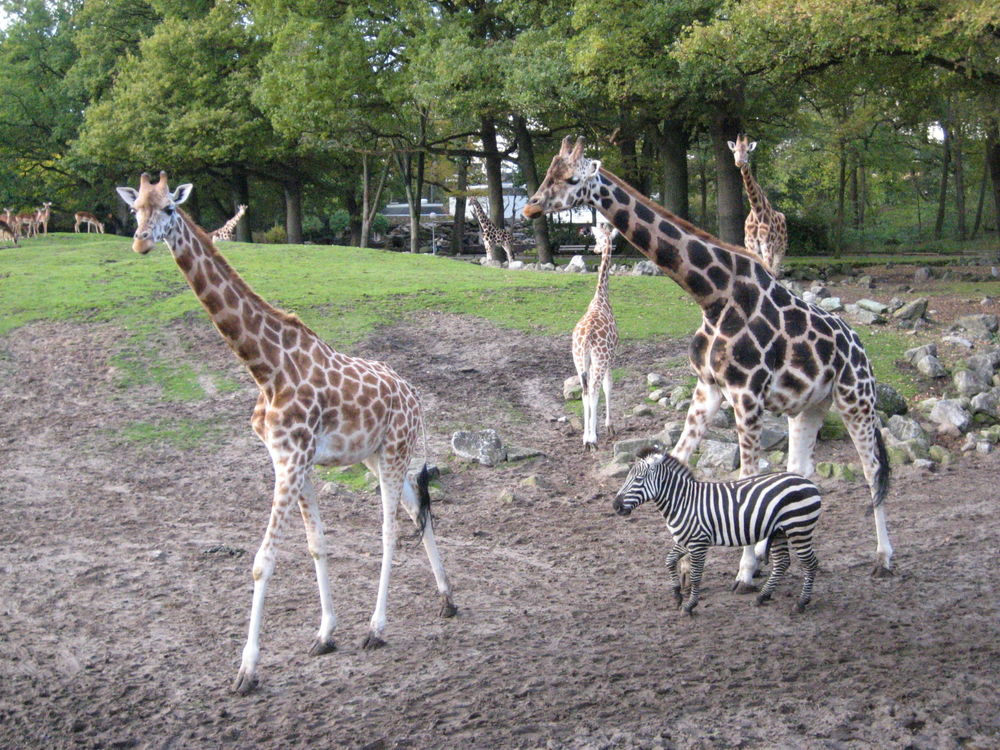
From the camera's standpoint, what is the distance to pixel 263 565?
640 cm

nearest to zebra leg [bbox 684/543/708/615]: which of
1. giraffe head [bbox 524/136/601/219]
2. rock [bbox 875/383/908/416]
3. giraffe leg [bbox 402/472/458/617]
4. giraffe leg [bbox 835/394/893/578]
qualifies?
giraffe leg [bbox 402/472/458/617]

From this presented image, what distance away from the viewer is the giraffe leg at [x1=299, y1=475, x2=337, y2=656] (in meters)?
6.71

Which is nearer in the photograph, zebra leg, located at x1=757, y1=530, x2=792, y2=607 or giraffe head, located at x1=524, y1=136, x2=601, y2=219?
zebra leg, located at x1=757, y1=530, x2=792, y2=607

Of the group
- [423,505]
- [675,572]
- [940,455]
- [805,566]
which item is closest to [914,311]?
[940,455]

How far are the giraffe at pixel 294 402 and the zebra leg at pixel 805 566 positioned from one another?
2639mm

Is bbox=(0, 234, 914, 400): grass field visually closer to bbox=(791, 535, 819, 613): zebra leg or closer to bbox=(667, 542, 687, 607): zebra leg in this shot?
bbox=(791, 535, 819, 613): zebra leg

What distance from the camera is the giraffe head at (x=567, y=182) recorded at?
7.61 m

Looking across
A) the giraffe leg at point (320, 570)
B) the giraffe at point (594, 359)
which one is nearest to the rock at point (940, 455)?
the giraffe at point (594, 359)

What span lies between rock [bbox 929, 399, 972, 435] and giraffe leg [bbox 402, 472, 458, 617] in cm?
Result: 747

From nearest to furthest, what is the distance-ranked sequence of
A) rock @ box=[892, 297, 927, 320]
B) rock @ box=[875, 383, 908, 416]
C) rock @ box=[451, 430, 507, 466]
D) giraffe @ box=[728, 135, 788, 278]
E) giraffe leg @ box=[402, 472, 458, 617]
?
giraffe leg @ box=[402, 472, 458, 617] → rock @ box=[451, 430, 507, 466] → rock @ box=[875, 383, 908, 416] → giraffe @ box=[728, 135, 788, 278] → rock @ box=[892, 297, 927, 320]

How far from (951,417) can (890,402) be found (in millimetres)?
741

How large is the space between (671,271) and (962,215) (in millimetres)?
36959

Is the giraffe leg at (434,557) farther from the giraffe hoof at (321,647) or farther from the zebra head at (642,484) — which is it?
the zebra head at (642,484)

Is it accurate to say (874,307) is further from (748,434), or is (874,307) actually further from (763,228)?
(748,434)
